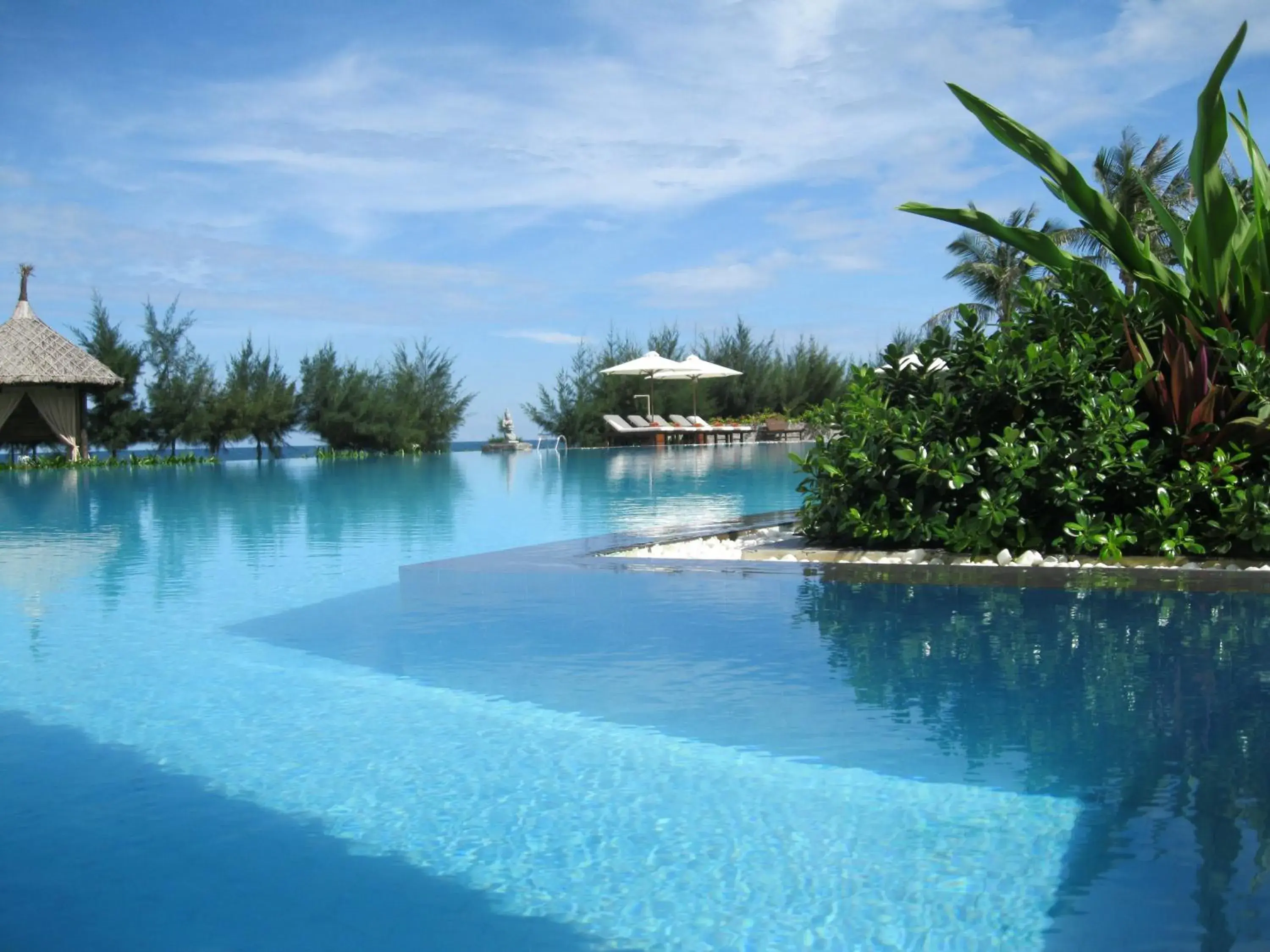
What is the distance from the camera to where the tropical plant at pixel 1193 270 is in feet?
19.6

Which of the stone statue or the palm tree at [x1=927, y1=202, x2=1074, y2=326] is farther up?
the palm tree at [x1=927, y1=202, x2=1074, y2=326]

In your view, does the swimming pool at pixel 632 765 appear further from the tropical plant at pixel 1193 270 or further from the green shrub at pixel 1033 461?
the tropical plant at pixel 1193 270

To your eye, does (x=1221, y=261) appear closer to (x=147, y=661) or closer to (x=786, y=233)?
(x=147, y=661)

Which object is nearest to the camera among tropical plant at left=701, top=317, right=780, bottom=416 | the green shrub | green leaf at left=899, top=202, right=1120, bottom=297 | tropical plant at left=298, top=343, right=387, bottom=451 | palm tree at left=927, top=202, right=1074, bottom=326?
the green shrub

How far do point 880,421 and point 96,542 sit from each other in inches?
260

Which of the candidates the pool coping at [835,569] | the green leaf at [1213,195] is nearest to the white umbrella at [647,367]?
the pool coping at [835,569]

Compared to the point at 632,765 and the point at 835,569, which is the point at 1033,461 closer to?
the point at 835,569

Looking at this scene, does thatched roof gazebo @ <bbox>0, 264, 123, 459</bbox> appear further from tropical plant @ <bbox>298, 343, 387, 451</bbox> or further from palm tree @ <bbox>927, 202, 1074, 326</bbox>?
palm tree @ <bbox>927, 202, 1074, 326</bbox>

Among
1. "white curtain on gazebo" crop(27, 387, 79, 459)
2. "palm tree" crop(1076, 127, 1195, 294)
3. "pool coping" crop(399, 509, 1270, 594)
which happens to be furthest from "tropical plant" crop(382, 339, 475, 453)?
"pool coping" crop(399, 509, 1270, 594)

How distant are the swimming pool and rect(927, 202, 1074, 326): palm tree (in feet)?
91.0

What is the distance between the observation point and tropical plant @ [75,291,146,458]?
25.3 m

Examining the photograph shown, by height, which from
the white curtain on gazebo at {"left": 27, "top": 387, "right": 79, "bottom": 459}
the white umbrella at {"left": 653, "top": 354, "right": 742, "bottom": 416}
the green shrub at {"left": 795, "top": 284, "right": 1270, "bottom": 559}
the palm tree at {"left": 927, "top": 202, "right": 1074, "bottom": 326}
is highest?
the palm tree at {"left": 927, "top": 202, "right": 1074, "bottom": 326}

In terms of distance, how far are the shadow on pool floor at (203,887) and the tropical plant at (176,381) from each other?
24323 millimetres

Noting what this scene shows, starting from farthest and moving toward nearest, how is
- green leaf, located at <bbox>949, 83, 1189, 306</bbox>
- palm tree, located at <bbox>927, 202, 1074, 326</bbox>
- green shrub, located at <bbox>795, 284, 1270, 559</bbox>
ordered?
1. palm tree, located at <bbox>927, 202, 1074, 326</bbox>
2. green leaf, located at <bbox>949, 83, 1189, 306</bbox>
3. green shrub, located at <bbox>795, 284, 1270, 559</bbox>
